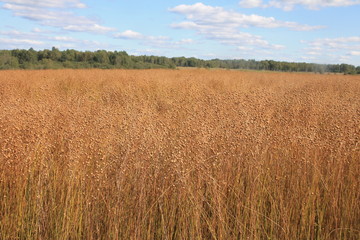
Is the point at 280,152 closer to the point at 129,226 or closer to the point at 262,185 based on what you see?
the point at 262,185

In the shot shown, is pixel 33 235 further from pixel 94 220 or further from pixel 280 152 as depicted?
pixel 280 152

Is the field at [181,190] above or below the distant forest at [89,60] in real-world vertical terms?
below

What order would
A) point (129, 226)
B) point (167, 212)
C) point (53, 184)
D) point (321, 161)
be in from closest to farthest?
point (129, 226)
point (167, 212)
point (53, 184)
point (321, 161)

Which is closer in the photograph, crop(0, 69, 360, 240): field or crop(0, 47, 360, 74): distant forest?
crop(0, 69, 360, 240): field

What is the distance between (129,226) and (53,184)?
0.94 metres

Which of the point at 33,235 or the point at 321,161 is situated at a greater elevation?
the point at 321,161

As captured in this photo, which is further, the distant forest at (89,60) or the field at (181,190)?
the distant forest at (89,60)

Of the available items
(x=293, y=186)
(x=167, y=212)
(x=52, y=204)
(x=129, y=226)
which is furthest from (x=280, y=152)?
(x=52, y=204)

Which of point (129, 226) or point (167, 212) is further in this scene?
point (167, 212)

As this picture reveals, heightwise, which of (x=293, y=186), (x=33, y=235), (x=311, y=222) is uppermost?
(x=293, y=186)

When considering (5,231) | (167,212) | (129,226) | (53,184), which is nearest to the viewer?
(129,226)

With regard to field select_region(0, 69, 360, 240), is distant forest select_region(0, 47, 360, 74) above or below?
above

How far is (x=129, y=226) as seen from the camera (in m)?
2.23

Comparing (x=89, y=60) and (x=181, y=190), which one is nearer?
(x=181, y=190)
